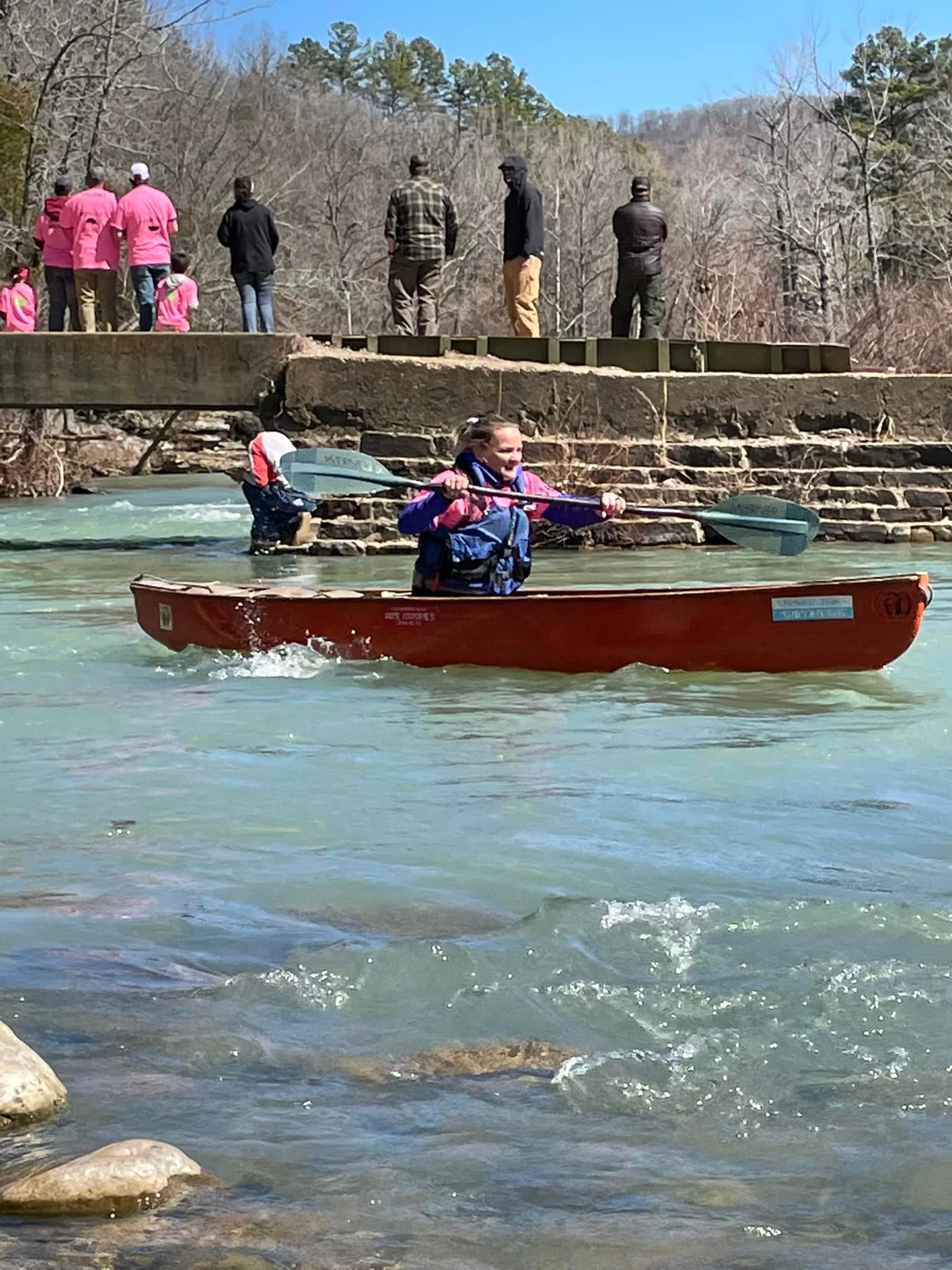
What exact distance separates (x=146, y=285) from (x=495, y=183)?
127ft

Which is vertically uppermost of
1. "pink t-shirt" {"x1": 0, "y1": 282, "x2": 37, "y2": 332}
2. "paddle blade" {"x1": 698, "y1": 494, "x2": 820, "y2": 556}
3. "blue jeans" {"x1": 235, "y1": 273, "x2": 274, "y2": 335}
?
"pink t-shirt" {"x1": 0, "y1": 282, "x2": 37, "y2": 332}

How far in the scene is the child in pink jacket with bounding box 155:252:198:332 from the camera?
1733 cm

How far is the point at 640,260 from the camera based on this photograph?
1617 cm

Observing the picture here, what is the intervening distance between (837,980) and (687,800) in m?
2.21

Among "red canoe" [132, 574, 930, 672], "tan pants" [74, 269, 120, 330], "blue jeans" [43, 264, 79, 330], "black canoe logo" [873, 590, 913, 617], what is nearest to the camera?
"black canoe logo" [873, 590, 913, 617]

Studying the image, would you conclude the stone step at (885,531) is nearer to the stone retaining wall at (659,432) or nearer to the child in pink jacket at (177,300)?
the stone retaining wall at (659,432)

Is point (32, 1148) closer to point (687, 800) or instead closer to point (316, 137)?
point (687, 800)

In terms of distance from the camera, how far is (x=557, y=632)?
938 cm

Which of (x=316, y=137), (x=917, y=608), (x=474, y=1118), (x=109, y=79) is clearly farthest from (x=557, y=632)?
(x=316, y=137)

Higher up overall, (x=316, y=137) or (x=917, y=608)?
(x=316, y=137)

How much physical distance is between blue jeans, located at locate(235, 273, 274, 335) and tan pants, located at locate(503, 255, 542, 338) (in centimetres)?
206

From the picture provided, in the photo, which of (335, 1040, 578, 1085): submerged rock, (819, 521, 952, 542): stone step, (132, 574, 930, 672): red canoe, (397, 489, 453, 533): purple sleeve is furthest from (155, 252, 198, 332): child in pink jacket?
(335, 1040, 578, 1085): submerged rock

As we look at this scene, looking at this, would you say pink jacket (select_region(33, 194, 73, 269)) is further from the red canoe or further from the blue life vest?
the blue life vest

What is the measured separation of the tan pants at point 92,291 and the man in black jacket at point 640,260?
439cm
